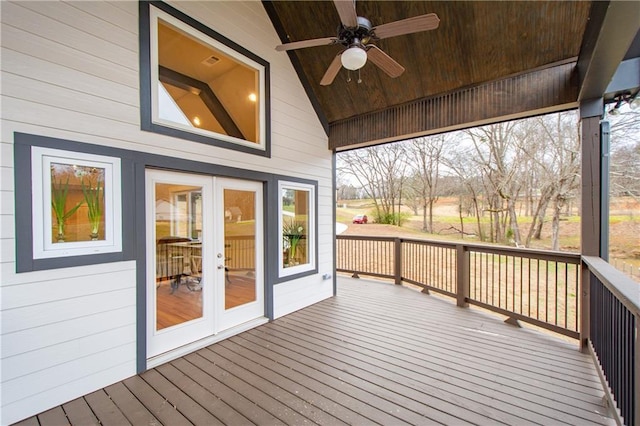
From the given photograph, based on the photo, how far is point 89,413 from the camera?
6.87ft

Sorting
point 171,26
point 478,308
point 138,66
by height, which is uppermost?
point 171,26

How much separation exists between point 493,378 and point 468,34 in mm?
3784

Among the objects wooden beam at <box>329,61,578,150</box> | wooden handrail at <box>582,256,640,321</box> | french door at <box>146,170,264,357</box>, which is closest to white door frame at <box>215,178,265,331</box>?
french door at <box>146,170,264,357</box>

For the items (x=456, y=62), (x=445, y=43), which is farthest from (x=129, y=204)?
(x=456, y=62)

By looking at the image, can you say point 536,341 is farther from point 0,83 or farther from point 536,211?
point 536,211

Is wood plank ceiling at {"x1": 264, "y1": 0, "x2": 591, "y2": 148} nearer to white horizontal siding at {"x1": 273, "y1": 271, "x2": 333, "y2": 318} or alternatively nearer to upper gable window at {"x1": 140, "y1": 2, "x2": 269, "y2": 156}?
upper gable window at {"x1": 140, "y1": 2, "x2": 269, "y2": 156}

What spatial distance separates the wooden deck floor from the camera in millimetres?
2039

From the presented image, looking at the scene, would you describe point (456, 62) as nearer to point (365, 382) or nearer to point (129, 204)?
point (365, 382)

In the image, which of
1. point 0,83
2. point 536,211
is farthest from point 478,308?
point 536,211

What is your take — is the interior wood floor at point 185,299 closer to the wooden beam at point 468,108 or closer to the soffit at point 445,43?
the wooden beam at point 468,108

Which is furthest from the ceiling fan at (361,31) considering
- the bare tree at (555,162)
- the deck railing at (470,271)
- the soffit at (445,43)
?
the bare tree at (555,162)

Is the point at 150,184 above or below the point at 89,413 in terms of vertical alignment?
above

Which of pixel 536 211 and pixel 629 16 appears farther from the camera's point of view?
pixel 536 211

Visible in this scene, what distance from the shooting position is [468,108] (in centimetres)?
373
